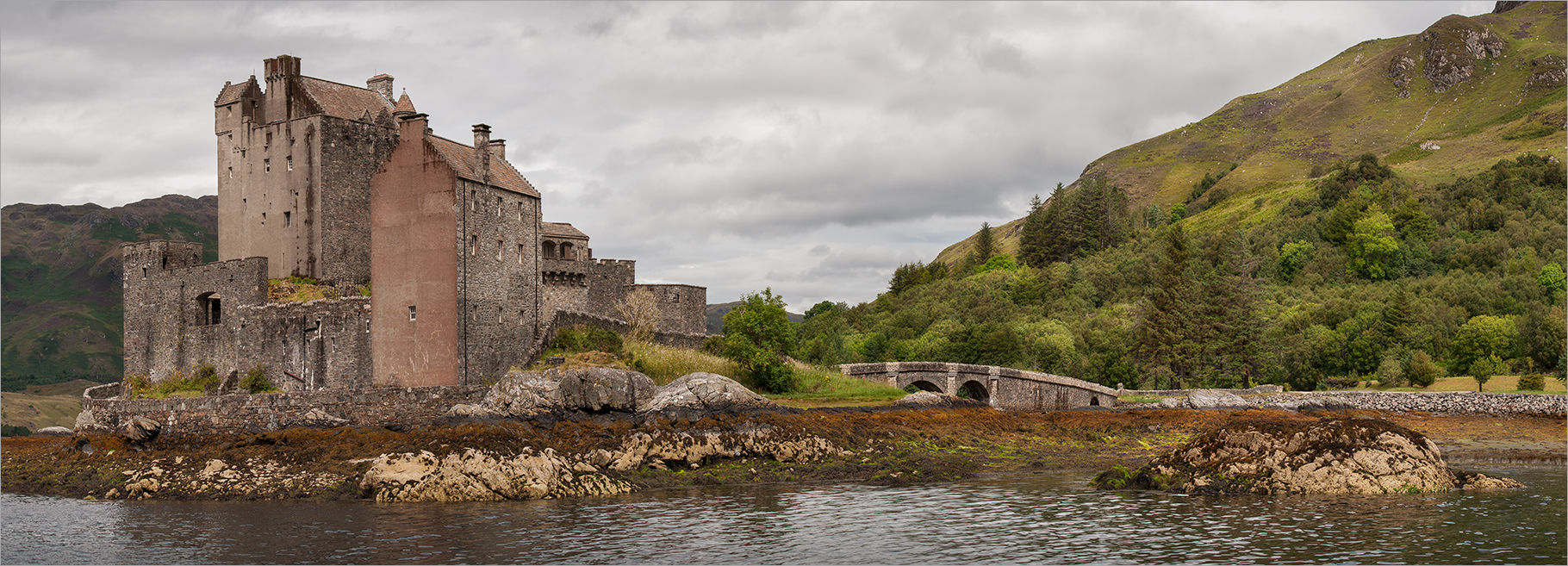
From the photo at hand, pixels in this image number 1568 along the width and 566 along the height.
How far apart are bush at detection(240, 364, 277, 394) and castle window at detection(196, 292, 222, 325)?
5.57 meters

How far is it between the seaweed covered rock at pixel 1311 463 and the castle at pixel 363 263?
89.7 ft

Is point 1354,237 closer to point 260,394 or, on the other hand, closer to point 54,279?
point 260,394

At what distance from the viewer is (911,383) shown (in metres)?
56.7

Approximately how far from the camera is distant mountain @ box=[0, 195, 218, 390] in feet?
456

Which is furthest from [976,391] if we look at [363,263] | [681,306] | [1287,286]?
[1287,286]

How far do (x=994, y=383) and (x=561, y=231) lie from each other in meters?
24.0

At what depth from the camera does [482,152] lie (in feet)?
155

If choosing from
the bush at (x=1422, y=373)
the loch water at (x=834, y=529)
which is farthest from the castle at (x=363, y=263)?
the bush at (x=1422, y=373)

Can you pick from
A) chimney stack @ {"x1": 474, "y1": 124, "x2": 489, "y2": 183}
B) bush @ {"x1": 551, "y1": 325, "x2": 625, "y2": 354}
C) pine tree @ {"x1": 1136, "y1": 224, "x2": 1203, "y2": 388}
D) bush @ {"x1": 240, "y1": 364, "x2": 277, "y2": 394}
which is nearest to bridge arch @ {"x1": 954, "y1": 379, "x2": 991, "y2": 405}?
bush @ {"x1": 551, "y1": 325, "x2": 625, "y2": 354}

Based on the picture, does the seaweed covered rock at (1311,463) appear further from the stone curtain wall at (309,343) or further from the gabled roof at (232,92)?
the gabled roof at (232,92)

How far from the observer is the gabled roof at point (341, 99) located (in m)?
54.1

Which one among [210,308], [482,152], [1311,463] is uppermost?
[482,152]

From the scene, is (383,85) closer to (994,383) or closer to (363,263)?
(363,263)

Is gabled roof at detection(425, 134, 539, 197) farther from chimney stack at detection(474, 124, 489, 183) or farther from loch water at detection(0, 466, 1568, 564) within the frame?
loch water at detection(0, 466, 1568, 564)
